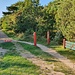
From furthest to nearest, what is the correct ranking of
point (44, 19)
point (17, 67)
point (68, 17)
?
point (44, 19)
point (68, 17)
point (17, 67)

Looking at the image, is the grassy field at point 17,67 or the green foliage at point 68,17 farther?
the green foliage at point 68,17

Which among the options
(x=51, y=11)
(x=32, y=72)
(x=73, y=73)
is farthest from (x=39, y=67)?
(x=51, y=11)

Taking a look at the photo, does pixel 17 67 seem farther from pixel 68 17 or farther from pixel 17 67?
pixel 68 17

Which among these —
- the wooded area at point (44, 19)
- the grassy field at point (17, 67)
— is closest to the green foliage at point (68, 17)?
the wooded area at point (44, 19)

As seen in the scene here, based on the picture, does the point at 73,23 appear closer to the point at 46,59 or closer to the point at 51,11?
the point at 46,59

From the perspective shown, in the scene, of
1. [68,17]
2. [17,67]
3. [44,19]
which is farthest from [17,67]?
[44,19]

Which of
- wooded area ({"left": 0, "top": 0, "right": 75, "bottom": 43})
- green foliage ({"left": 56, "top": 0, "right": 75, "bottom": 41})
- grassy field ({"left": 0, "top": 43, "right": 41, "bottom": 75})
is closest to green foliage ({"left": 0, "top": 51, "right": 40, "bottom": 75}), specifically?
grassy field ({"left": 0, "top": 43, "right": 41, "bottom": 75})

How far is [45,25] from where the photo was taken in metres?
26.1

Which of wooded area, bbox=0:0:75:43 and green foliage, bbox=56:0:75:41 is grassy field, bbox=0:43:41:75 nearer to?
green foliage, bbox=56:0:75:41

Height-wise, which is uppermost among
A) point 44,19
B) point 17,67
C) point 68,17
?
point 44,19

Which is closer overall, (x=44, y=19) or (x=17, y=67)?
(x=17, y=67)

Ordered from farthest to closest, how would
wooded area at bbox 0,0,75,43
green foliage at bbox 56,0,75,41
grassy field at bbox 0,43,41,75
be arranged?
wooded area at bbox 0,0,75,43, green foliage at bbox 56,0,75,41, grassy field at bbox 0,43,41,75

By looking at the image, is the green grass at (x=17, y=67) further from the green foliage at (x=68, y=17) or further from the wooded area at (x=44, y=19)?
the wooded area at (x=44, y=19)

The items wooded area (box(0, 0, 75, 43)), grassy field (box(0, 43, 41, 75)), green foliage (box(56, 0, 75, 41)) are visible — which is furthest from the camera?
wooded area (box(0, 0, 75, 43))
